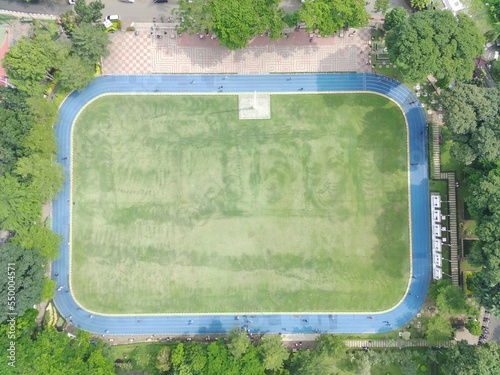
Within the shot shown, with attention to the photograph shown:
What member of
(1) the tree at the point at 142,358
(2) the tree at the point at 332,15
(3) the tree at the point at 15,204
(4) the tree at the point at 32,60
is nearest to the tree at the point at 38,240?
(3) the tree at the point at 15,204

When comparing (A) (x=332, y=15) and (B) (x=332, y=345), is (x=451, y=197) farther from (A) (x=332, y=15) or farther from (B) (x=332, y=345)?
(A) (x=332, y=15)

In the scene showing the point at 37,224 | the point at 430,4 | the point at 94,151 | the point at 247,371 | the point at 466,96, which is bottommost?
the point at 247,371

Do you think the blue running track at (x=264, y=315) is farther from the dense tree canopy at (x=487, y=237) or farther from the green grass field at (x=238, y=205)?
the dense tree canopy at (x=487, y=237)

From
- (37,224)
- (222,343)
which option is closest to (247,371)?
(222,343)

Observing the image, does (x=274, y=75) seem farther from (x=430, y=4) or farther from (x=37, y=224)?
(x=37, y=224)

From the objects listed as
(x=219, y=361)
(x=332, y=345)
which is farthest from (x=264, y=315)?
(x=332, y=345)

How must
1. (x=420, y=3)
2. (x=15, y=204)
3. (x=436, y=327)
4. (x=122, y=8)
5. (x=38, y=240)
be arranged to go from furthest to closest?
(x=122, y=8)
(x=420, y=3)
(x=436, y=327)
(x=38, y=240)
(x=15, y=204)
